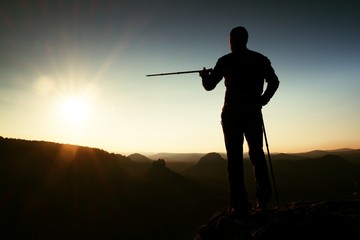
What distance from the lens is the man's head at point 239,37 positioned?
546 cm

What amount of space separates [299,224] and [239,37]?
3.42 meters

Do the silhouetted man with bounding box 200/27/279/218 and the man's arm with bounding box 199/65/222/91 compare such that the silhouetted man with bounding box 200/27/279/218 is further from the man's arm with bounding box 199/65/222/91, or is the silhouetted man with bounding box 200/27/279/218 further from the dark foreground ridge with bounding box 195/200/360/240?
the dark foreground ridge with bounding box 195/200/360/240

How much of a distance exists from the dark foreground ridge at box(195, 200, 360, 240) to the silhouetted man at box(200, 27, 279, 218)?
59cm

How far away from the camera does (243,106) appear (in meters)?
5.24

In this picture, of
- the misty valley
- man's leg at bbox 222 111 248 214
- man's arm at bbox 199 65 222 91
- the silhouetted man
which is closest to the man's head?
the silhouetted man

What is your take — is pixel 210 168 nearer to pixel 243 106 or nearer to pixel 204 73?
pixel 204 73

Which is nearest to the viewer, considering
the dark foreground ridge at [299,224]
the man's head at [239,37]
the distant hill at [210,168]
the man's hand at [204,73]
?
the dark foreground ridge at [299,224]

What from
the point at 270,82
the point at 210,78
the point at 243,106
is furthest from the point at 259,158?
the point at 210,78

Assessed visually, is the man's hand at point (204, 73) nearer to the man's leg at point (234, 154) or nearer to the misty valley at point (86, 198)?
the man's leg at point (234, 154)

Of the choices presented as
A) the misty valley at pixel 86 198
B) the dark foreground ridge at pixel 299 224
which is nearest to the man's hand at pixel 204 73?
the dark foreground ridge at pixel 299 224

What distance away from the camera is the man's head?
546 centimetres

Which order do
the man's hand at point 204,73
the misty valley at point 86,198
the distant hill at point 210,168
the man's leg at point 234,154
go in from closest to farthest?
the man's leg at point 234,154, the man's hand at point 204,73, the misty valley at point 86,198, the distant hill at point 210,168

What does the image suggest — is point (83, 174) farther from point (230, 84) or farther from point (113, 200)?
point (230, 84)

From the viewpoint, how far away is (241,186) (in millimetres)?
5148
